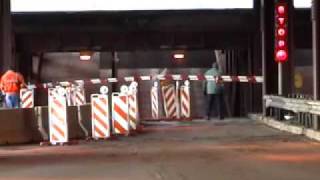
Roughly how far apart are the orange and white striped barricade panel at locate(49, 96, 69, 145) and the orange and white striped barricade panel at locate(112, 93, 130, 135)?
2.60 m

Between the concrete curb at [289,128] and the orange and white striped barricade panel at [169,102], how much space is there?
13.9 feet

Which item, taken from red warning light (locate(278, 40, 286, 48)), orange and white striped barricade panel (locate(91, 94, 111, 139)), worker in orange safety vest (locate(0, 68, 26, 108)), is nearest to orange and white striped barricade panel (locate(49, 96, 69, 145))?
orange and white striped barricade panel (locate(91, 94, 111, 139))

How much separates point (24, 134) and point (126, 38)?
1472cm

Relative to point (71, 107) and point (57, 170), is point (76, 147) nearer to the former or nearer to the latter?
point (71, 107)

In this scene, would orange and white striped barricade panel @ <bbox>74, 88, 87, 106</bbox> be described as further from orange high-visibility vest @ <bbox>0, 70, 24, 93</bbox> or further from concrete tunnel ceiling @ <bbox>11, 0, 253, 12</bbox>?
concrete tunnel ceiling @ <bbox>11, 0, 253, 12</bbox>

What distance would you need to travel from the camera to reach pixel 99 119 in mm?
20734

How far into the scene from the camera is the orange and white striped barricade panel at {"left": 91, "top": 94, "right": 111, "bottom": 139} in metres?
20.8

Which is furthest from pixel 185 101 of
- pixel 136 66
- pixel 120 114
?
pixel 120 114

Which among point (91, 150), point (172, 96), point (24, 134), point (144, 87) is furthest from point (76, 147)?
point (144, 87)

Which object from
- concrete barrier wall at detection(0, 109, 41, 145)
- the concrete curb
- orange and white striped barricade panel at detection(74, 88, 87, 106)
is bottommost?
the concrete curb

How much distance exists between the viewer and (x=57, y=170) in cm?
1355

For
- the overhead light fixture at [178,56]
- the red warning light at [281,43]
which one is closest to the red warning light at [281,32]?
the red warning light at [281,43]

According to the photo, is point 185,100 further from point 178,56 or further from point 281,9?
point 178,56

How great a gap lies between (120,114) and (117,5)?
13038 millimetres
